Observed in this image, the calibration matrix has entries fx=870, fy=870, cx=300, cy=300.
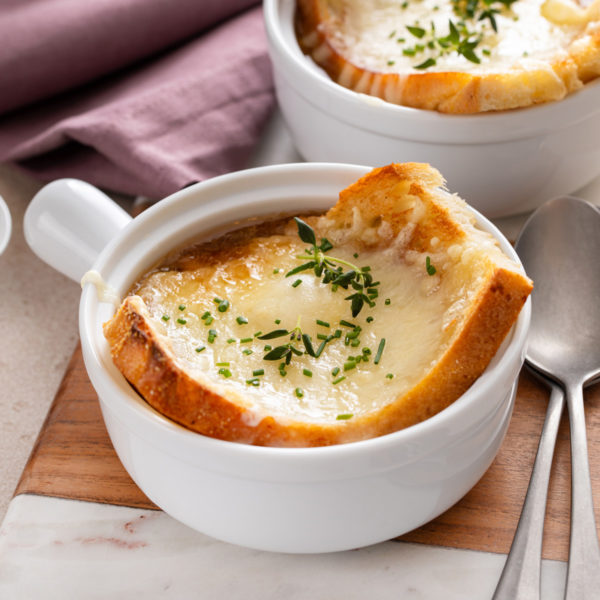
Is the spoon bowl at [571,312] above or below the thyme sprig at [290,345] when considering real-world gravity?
below

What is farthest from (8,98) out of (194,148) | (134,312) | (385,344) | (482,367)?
(482,367)

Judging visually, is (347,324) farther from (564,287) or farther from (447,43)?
(447,43)

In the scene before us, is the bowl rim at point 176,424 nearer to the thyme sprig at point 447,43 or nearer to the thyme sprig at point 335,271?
the thyme sprig at point 335,271

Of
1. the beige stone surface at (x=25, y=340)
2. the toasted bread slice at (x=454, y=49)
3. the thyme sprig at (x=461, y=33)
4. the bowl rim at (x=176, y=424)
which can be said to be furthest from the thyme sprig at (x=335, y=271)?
the beige stone surface at (x=25, y=340)

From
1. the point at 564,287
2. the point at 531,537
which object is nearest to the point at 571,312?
the point at 564,287

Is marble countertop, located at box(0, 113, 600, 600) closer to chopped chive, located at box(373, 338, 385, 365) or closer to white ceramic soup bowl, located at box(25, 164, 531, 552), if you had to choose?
white ceramic soup bowl, located at box(25, 164, 531, 552)

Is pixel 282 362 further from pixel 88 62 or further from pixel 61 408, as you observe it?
pixel 88 62
